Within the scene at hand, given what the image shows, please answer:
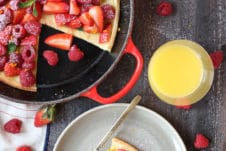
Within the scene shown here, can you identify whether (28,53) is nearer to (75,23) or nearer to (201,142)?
(75,23)

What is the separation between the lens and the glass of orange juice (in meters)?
1.78

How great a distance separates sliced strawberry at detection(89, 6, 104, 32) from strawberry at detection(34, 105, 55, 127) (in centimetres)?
30

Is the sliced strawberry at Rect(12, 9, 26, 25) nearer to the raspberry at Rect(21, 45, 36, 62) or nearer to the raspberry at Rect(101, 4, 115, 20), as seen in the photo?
the raspberry at Rect(21, 45, 36, 62)

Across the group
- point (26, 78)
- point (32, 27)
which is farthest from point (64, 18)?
point (26, 78)

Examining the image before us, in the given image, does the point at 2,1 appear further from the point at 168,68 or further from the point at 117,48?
the point at 168,68

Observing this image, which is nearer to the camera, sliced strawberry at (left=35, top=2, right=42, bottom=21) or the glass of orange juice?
the glass of orange juice

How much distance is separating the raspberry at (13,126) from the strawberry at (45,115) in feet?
0.19

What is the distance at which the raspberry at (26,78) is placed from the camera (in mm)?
1848

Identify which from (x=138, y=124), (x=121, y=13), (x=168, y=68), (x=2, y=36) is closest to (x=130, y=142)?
(x=138, y=124)

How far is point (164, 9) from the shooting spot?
186 cm

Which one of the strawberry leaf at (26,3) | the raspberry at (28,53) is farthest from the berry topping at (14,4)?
the raspberry at (28,53)

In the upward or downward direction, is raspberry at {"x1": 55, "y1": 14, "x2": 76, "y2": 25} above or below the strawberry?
above

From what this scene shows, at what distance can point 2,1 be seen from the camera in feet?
6.18

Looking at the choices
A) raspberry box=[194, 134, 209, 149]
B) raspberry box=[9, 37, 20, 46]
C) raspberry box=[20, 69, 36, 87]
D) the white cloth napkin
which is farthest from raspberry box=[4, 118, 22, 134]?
raspberry box=[194, 134, 209, 149]
